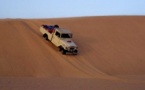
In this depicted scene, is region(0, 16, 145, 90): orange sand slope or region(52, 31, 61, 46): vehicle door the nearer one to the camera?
region(0, 16, 145, 90): orange sand slope

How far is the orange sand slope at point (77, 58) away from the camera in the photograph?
12482mm

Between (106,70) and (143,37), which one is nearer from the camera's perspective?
(106,70)

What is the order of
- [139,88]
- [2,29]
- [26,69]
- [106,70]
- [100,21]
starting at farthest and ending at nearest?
[100,21], [2,29], [106,70], [26,69], [139,88]

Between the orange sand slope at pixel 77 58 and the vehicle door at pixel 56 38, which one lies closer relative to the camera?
the orange sand slope at pixel 77 58

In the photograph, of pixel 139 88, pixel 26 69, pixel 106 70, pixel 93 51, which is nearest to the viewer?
pixel 139 88

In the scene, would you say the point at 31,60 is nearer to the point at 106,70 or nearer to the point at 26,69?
the point at 26,69

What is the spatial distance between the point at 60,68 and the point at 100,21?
41.2 feet

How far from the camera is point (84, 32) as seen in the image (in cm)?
2434

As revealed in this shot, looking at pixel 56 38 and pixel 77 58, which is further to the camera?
pixel 56 38

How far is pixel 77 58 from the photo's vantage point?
60.4 ft

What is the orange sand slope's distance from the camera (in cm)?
1248

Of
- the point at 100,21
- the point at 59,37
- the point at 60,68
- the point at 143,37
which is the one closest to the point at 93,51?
the point at 59,37

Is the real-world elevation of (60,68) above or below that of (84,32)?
below

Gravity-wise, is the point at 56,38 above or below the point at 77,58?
above
